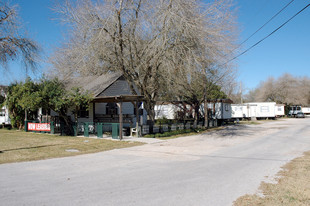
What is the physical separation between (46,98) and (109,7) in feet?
24.9

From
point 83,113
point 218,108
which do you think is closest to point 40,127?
point 83,113

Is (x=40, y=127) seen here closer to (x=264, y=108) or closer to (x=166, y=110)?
(x=166, y=110)

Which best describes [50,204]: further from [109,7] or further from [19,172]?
[109,7]

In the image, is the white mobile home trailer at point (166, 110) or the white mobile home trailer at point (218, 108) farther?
the white mobile home trailer at point (166, 110)

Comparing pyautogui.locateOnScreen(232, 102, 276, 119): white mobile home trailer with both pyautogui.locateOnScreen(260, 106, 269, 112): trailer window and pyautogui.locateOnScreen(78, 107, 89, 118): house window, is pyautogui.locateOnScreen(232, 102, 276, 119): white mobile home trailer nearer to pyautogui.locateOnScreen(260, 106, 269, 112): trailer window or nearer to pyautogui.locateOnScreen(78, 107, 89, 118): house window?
pyautogui.locateOnScreen(260, 106, 269, 112): trailer window

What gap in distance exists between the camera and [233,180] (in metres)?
6.71

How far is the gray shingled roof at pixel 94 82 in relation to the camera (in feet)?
66.9

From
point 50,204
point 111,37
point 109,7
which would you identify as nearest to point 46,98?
point 111,37

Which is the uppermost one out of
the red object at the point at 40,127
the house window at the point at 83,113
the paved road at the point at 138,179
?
the house window at the point at 83,113

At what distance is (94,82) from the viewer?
A: 22.7 meters

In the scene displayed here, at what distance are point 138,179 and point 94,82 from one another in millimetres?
16991

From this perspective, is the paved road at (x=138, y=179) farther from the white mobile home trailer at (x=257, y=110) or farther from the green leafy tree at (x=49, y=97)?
the white mobile home trailer at (x=257, y=110)

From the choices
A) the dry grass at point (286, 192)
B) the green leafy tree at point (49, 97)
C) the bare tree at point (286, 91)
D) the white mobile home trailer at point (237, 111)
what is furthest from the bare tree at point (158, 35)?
the bare tree at point (286, 91)

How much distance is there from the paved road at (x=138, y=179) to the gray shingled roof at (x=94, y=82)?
1037 centimetres
